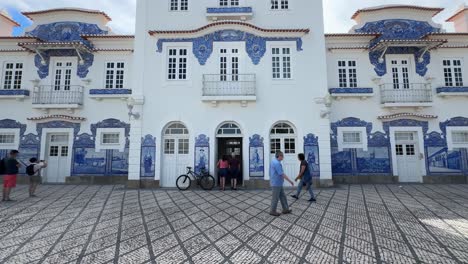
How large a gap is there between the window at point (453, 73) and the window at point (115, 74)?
17658 millimetres

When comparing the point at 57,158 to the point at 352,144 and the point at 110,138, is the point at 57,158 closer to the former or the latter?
the point at 110,138

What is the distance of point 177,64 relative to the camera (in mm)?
13109

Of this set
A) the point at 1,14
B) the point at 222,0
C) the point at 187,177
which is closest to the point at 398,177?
the point at 187,177

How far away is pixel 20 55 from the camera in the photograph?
15.0 metres

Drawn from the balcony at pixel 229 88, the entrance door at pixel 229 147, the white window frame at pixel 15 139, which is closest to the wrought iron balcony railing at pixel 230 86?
the balcony at pixel 229 88

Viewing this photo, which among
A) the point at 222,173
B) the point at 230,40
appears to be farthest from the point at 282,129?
the point at 230,40

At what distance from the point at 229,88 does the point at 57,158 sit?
10.2 m

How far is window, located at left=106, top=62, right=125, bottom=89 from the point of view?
48.6 feet

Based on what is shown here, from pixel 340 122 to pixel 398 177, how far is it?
409 cm

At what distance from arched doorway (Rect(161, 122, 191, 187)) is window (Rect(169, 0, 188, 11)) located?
5.89m

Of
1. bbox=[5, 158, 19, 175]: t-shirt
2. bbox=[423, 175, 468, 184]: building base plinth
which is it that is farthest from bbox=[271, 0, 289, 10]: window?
bbox=[5, 158, 19, 175]: t-shirt

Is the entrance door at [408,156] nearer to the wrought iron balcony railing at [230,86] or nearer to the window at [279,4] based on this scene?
the wrought iron balcony railing at [230,86]

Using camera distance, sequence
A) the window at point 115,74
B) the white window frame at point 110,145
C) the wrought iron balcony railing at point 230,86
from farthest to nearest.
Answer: the window at point 115,74
the white window frame at point 110,145
the wrought iron balcony railing at point 230,86

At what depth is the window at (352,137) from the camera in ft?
46.5
